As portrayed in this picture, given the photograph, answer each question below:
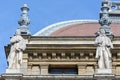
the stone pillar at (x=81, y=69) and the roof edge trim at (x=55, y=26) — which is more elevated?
the roof edge trim at (x=55, y=26)

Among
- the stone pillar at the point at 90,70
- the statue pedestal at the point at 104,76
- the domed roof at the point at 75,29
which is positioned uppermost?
the domed roof at the point at 75,29

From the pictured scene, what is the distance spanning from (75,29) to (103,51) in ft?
40.6

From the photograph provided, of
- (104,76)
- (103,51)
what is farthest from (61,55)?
(104,76)

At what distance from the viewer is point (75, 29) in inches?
2333

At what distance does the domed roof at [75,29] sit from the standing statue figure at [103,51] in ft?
30.3

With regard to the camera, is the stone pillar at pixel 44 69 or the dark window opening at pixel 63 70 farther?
the dark window opening at pixel 63 70

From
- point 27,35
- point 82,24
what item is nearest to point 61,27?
point 82,24

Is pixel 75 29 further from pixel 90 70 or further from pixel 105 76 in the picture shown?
pixel 105 76

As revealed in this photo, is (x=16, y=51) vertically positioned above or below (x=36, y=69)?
above

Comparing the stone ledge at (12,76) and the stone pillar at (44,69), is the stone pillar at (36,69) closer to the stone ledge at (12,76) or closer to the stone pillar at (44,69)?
the stone pillar at (44,69)

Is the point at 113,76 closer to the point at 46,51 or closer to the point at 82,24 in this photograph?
the point at 46,51

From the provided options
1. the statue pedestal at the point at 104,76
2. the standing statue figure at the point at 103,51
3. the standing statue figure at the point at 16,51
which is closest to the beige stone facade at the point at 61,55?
the standing statue figure at the point at 16,51

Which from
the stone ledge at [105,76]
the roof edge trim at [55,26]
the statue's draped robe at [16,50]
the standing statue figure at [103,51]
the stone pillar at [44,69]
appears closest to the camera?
the stone ledge at [105,76]

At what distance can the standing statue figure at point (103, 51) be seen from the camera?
46719 millimetres
